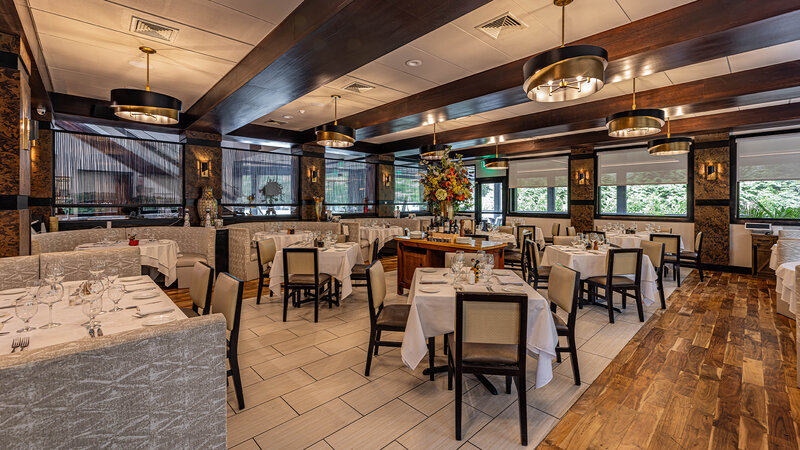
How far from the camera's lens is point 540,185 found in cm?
1152

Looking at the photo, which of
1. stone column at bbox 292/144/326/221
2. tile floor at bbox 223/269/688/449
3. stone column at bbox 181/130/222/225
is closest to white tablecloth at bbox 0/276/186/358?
tile floor at bbox 223/269/688/449

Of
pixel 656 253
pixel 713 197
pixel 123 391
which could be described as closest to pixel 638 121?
pixel 656 253

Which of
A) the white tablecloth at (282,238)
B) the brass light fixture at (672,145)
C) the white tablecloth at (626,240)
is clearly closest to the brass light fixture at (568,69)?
the brass light fixture at (672,145)

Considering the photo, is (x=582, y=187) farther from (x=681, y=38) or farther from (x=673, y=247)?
(x=681, y=38)

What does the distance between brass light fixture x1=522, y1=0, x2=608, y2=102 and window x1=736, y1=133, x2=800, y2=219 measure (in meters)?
7.52

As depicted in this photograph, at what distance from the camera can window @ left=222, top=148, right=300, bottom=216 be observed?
330 inches

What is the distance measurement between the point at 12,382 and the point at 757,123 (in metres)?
10.0

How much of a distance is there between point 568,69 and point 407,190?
406 inches

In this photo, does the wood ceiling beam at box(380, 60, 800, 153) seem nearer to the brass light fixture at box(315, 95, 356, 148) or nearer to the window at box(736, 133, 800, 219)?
the window at box(736, 133, 800, 219)

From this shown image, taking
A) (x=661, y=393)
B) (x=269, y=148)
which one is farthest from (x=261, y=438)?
(x=269, y=148)

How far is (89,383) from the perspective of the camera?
1.23 metres

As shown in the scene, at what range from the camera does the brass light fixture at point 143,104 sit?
13.2 ft

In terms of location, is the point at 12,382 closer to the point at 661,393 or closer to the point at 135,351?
the point at 135,351

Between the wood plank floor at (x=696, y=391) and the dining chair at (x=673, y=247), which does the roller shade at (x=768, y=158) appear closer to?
A: the dining chair at (x=673, y=247)
